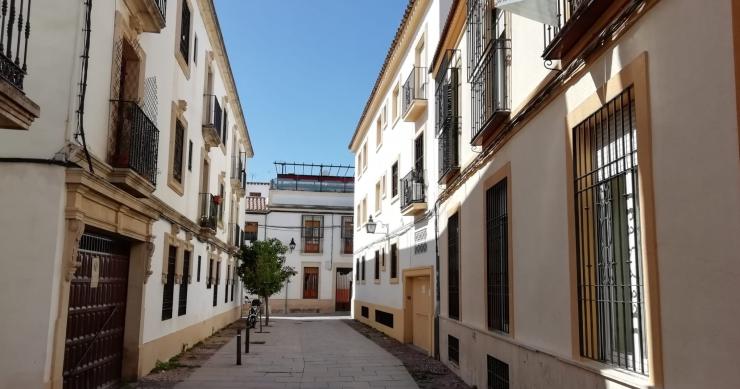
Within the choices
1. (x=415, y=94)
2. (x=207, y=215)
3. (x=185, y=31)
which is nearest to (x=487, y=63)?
(x=415, y=94)

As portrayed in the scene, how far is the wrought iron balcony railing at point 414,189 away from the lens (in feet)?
47.2

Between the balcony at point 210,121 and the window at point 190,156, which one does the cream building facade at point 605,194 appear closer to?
the window at point 190,156

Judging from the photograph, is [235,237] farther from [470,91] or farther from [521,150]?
[521,150]

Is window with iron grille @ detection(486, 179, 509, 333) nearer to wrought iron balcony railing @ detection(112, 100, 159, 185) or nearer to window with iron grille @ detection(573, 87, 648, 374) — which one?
window with iron grille @ detection(573, 87, 648, 374)

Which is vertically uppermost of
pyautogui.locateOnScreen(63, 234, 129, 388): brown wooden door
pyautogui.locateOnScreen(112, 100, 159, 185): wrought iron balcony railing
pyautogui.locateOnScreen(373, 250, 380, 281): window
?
pyautogui.locateOnScreen(112, 100, 159, 185): wrought iron balcony railing

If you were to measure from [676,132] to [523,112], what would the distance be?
10.8ft

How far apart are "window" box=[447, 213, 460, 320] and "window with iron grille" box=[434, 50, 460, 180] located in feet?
3.03

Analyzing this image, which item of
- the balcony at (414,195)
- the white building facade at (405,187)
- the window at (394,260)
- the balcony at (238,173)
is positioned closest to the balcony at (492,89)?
the white building facade at (405,187)

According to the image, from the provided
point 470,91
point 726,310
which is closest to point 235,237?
point 470,91

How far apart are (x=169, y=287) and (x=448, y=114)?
630 cm

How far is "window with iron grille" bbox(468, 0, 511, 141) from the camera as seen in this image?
800 centimetres

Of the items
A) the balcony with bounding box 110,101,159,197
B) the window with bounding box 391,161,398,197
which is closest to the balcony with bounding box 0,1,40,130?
the balcony with bounding box 110,101,159,197

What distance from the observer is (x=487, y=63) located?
8.52 m

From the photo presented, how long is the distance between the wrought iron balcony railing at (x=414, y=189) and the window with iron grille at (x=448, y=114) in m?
2.05
